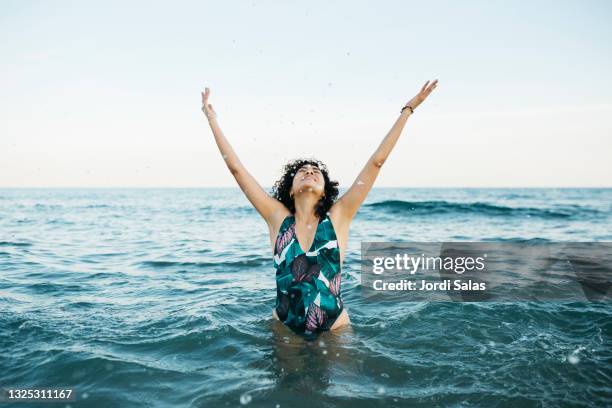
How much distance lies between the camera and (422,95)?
4594 mm

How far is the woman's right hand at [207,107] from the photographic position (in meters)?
4.69

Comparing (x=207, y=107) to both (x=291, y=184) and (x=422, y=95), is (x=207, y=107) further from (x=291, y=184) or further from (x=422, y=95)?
(x=422, y=95)

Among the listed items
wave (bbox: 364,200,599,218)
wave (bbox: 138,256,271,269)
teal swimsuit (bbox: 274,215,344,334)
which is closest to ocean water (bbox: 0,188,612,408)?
teal swimsuit (bbox: 274,215,344,334)

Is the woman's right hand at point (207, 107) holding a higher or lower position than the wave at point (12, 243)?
higher

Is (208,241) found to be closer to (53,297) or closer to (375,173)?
(53,297)

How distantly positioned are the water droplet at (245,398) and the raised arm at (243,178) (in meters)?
1.75

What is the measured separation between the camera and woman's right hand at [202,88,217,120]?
4691 millimetres

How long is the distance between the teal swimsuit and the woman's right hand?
1422mm

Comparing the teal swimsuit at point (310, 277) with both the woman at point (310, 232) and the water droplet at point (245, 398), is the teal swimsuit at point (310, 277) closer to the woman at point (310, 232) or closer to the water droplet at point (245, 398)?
the woman at point (310, 232)

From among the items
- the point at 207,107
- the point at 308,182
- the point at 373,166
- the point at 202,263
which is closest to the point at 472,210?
the point at 202,263

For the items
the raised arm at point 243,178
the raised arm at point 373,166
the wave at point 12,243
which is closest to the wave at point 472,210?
the wave at point 12,243

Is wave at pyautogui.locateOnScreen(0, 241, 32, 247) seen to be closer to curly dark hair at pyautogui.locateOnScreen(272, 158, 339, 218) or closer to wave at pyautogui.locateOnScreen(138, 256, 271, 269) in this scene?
wave at pyautogui.locateOnScreen(138, 256, 271, 269)

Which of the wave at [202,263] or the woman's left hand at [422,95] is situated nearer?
the woman's left hand at [422,95]

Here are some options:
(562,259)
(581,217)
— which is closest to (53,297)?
(562,259)
